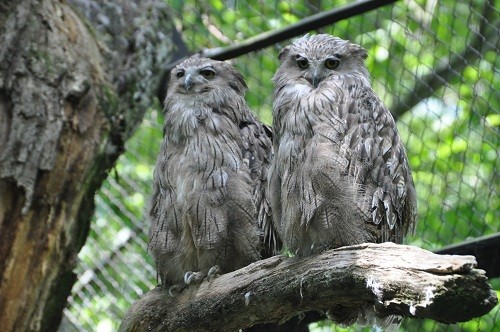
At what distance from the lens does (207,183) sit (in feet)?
10.0

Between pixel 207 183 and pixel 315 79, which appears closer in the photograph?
pixel 315 79

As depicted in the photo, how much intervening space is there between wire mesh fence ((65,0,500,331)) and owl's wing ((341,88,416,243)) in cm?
111

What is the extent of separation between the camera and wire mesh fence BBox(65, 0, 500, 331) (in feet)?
14.0

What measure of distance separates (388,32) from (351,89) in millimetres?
1749

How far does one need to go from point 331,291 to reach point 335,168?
1.51 feet

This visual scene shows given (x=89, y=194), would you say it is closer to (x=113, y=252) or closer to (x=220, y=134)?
(x=220, y=134)

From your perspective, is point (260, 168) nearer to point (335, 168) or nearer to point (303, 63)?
point (303, 63)

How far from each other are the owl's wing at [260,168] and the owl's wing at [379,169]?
21.6 inches

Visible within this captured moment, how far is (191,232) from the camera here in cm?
306

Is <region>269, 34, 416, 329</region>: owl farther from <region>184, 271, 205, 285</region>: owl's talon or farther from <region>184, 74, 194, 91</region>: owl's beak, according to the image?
<region>184, 74, 194, 91</region>: owl's beak

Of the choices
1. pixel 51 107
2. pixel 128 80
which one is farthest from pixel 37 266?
pixel 128 80

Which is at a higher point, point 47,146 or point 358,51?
point 47,146

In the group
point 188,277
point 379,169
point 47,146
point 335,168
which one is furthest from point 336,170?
point 47,146

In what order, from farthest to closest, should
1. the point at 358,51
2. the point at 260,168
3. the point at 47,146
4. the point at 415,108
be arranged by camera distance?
the point at 415,108 → the point at 260,168 → the point at 358,51 → the point at 47,146
